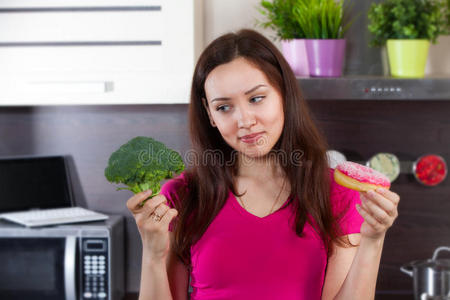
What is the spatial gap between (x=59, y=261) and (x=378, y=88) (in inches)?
53.9

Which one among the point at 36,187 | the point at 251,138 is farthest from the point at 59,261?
the point at 251,138

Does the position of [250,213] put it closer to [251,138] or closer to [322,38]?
[251,138]

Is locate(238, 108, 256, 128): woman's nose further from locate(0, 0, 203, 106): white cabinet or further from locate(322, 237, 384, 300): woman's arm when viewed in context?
locate(0, 0, 203, 106): white cabinet

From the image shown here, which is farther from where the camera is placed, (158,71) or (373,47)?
(373,47)

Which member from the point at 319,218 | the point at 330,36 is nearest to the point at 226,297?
the point at 319,218

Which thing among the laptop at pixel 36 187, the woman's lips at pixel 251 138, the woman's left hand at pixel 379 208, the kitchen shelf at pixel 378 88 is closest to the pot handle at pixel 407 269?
the kitchen shelf at pixel 378 88

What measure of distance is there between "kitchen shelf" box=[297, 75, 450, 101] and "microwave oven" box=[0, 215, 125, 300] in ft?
3.22

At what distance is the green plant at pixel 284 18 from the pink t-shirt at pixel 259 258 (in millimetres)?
880

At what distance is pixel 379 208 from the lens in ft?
3.80

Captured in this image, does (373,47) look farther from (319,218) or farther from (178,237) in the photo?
(178,237)

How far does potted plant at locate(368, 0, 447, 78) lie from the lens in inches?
75.8

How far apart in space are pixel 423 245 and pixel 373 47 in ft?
2.93

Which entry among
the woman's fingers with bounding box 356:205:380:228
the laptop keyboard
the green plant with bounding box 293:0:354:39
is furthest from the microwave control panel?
the woman's fingers with bounding box 356:205:380:228

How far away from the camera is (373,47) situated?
7.24 feet
